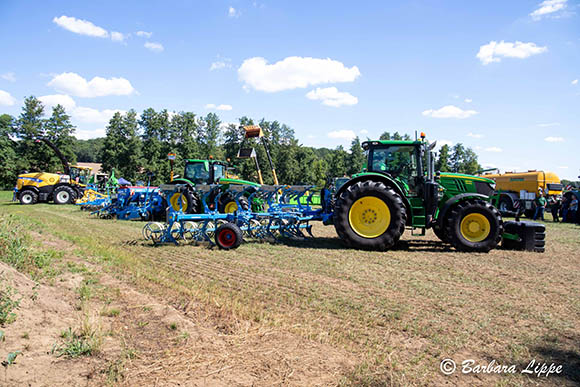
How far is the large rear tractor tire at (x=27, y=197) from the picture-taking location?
19688 mm

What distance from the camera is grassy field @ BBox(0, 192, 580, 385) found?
2775 millimetres

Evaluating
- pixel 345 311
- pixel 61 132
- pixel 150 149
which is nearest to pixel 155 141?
pixel 150 149

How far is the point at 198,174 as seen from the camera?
13.4 meters

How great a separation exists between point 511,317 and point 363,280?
195cm

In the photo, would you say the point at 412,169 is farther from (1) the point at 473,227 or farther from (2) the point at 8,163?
(2) the point at 8,163

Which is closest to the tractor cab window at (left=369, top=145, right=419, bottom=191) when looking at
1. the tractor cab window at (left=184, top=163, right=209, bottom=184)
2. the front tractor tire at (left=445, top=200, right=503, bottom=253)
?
the front tractor tire at (left=445, top=200, right=503, bottom=253)

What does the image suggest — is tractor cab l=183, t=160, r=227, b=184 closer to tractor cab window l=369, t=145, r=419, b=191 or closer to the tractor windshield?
tractor cab window l=369, t=145, r=419, b=191

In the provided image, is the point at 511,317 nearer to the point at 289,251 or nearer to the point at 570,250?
the point at 289,251

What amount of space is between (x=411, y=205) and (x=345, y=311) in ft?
14.6

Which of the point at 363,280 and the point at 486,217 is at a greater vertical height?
the point at 486,217

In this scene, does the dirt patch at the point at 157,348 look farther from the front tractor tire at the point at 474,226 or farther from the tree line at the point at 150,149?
the tree line at the point at 150,149

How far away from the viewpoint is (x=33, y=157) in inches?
1651

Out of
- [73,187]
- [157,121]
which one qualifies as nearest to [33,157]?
[157,121]

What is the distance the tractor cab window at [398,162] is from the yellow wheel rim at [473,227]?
4.28 feet
